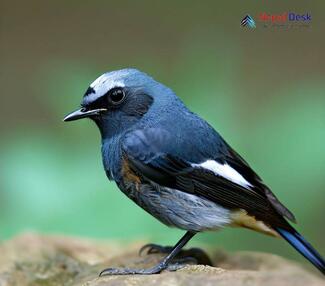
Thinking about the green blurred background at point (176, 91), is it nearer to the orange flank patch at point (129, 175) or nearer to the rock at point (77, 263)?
the rock at point (77, 263)

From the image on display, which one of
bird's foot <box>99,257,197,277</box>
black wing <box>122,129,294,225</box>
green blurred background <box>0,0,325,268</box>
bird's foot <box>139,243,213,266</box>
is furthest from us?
green blurred background <box>0,0,325,268</box>

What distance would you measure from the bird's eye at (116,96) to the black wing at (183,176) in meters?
0.17

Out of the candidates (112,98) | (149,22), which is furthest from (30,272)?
(149,22)

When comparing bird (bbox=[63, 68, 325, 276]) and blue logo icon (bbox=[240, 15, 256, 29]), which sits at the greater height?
blue logo icon (bbox=[240, 15, 256, 29])

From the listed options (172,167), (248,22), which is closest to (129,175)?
(172,167)

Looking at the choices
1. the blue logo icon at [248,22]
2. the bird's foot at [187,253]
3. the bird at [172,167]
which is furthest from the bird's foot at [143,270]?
the blue logo icon at [248,22]

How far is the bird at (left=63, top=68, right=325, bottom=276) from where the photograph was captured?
2678mm

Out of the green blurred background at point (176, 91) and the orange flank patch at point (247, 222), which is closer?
the orange flank patch at point (247, 222)

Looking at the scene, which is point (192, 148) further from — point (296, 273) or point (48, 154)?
point (48, 154)

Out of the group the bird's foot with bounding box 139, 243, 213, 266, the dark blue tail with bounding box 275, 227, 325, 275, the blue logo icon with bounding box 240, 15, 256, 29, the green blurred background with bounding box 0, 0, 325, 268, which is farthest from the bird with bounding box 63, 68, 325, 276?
the blue logo icon with bounding box 240, 15, 256, 29

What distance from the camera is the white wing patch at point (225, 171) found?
2.72 meters

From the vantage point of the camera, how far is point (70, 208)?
423 cm

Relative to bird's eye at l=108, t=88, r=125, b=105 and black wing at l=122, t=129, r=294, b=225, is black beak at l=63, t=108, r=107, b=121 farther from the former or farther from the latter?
black wing at l=122, t=129, r=294, b=225

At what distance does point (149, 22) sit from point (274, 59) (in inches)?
41.1
